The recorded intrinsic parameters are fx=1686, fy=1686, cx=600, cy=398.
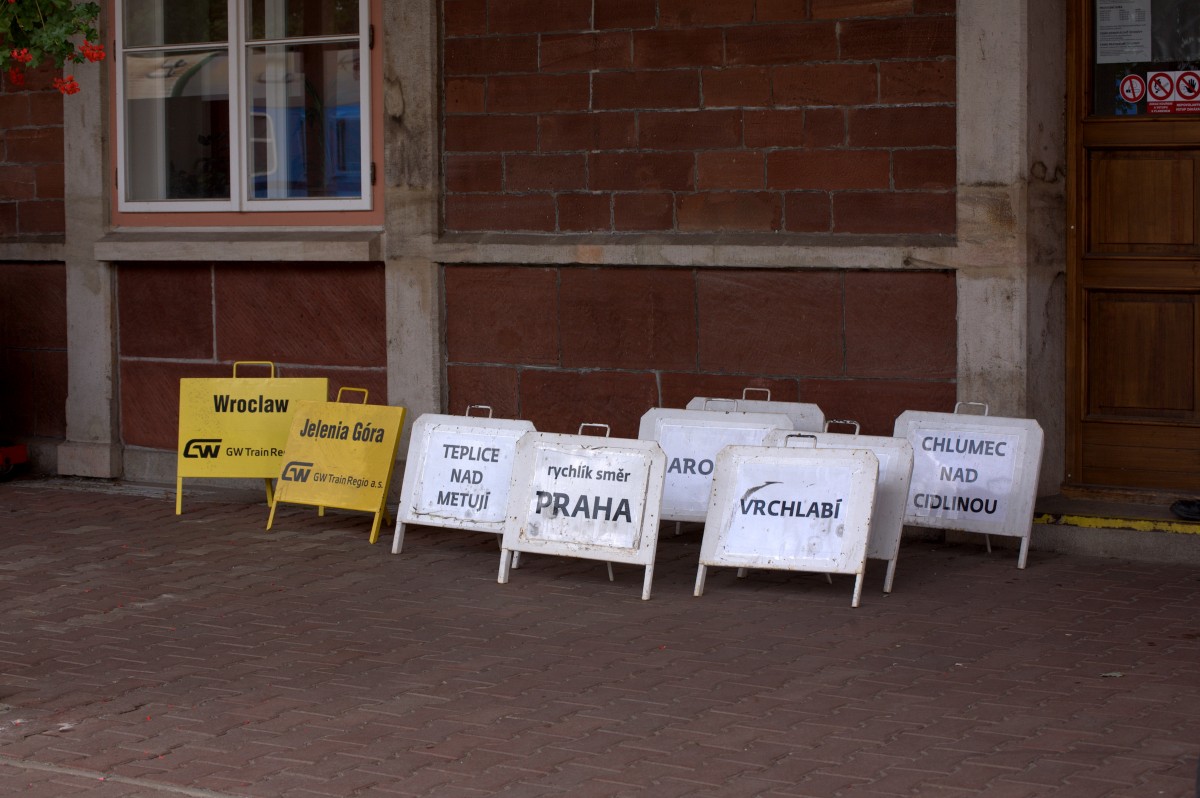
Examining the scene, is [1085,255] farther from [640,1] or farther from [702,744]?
[702,744]

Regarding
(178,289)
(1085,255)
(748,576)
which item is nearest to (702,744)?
(748,576)

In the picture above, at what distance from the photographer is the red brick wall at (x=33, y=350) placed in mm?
11773

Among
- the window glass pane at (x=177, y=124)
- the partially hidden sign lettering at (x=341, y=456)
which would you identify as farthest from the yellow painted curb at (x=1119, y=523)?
the window glass pane at (x=177, y=124)

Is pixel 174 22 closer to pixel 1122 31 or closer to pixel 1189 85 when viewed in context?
pixel 1122 31

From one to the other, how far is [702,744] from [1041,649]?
1873 millimetres

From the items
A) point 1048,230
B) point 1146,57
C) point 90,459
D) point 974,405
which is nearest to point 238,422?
point 90,459

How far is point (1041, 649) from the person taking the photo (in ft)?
22.1

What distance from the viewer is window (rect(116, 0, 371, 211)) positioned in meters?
10.7

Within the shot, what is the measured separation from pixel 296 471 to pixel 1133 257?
15.4 ft

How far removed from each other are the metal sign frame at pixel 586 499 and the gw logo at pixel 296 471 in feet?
5.52

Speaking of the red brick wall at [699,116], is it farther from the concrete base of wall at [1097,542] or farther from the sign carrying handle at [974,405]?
the concrete base of wall at [1097,542]

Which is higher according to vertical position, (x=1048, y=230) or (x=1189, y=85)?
(x=1189, y=85)

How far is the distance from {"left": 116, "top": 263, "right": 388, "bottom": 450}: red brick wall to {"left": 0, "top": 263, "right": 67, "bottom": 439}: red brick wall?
0.62 metres

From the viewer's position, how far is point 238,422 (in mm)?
9875
